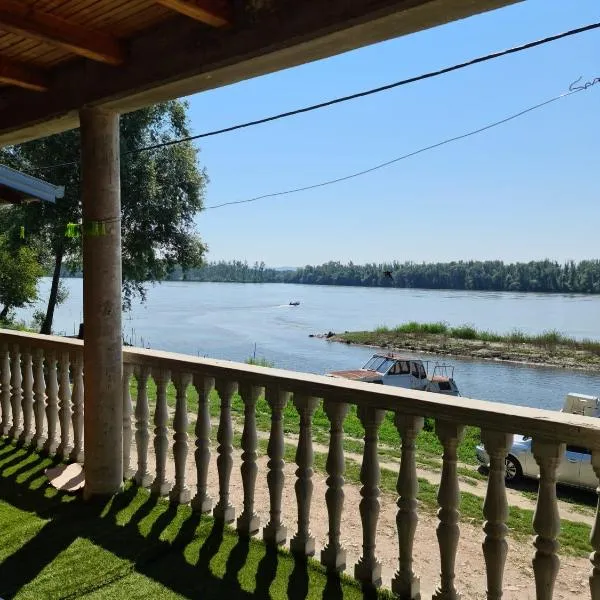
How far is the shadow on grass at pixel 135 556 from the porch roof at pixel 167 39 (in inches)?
78.9

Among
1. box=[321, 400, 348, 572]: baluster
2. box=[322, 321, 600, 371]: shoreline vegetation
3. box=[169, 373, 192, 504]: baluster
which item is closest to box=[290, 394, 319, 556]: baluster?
box=[321, 400, 348, 572]: baluster

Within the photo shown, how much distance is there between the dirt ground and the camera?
2301 mm

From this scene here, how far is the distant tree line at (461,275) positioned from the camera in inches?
1284

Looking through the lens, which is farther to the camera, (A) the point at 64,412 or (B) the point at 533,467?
(B) the point at 533,467

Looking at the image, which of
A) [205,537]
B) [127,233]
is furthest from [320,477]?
[127,233]

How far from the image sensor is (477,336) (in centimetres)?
3788

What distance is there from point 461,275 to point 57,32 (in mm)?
37108

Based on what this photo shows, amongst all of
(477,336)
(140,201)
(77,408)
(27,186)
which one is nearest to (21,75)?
(27,186)

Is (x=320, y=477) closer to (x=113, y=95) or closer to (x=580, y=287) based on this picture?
(x=113, y=95)

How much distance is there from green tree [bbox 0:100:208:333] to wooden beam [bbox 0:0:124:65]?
1214cm

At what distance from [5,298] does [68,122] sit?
14149 mm

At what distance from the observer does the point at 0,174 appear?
3764 mm

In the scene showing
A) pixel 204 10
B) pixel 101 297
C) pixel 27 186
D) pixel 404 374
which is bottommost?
pixel 404 374

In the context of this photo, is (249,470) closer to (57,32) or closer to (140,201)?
(57,32)
